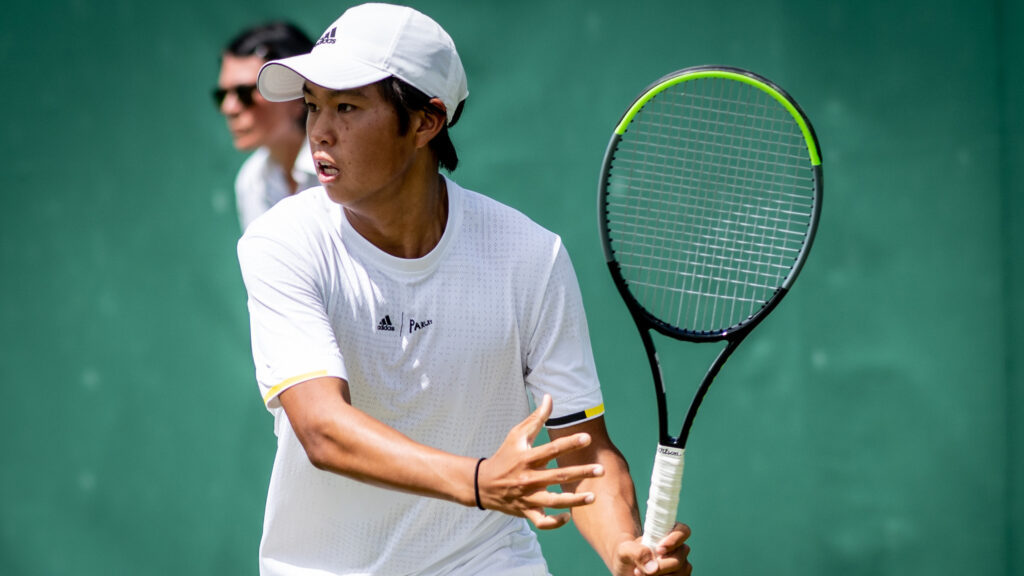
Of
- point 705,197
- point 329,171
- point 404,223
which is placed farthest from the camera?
point 705,197

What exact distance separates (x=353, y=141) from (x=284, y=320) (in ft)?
1.15

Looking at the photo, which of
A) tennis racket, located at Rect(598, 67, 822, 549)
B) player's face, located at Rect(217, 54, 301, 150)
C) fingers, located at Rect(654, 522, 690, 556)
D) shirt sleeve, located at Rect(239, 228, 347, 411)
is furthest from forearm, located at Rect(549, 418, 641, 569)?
player's face, located at Rect(217, 54, 301, 150)

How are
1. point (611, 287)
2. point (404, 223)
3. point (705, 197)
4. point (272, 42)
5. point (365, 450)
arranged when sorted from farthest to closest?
1. point (611, 287)
2. point (272, 42)
3. point (705, 197)
4. point (404, 223)
5. point (365, 450)

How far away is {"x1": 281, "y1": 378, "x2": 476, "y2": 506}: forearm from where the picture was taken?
1.91 metres

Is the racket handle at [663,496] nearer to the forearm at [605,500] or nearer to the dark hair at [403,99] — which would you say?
the forearm at [605,500]

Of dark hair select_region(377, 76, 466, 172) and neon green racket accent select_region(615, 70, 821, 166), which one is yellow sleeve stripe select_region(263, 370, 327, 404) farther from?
neon green racket accent select_region(615, 70, 821, 166)

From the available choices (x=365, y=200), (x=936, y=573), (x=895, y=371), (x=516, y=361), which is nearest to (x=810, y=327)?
(x=895, y=371)

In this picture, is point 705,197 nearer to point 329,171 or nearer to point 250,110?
point 329,171

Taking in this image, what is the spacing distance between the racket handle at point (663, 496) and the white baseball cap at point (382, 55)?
760mm

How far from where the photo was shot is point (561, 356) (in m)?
2.46

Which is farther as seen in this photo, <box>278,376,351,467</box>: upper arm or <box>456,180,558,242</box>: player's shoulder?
<box>456,180,558,242</box>: player's shoulder

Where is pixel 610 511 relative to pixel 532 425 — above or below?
below

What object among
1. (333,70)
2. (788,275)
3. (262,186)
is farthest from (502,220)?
(262,186)

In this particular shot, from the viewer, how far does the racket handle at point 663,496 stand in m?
2.21
